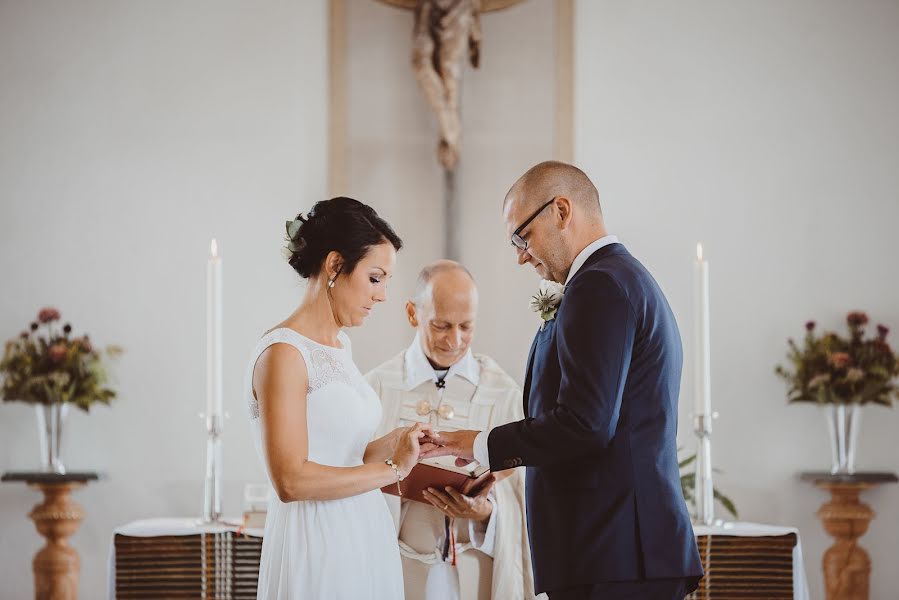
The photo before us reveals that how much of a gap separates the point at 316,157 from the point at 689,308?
223cm

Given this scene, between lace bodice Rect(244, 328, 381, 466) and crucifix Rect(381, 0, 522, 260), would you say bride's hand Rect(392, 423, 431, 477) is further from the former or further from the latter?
crucifix Rect(381, 0, 522, 260)

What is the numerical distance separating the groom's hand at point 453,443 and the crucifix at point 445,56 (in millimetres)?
2641

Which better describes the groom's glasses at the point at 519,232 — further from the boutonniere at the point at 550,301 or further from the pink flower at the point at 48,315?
the pink flower at the point at 48,315

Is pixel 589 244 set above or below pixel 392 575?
above

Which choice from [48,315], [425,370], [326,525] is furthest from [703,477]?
[48,315]

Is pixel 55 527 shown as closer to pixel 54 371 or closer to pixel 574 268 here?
pixel 54 371

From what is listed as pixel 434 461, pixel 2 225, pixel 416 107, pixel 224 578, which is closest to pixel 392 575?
pixel 434 461

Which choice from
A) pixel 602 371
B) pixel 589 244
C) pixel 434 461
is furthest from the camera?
pixel 434 461

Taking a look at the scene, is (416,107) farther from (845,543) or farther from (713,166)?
(845,543)

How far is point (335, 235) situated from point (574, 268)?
2.28ft

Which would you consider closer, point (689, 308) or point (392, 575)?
point (392, 575)

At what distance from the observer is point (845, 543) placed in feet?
16.5

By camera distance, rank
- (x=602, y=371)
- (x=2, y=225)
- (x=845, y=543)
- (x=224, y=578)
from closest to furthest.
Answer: (x=602, y=371)
(x=224, y=578)
(x=845, y=543)
(x=2, y=225)

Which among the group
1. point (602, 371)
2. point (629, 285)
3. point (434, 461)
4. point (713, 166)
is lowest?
point (434, 461)
